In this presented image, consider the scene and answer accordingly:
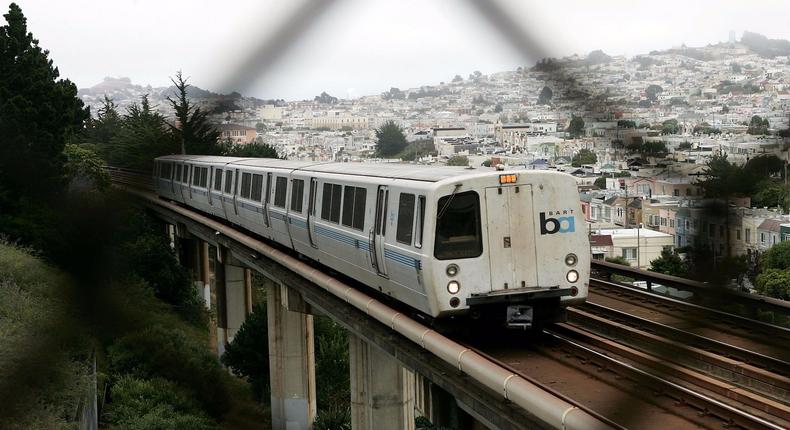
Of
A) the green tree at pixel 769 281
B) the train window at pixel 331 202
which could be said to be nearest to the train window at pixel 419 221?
the train window at pixel 331 202

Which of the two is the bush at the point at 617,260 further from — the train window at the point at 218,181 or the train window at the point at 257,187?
the train window at the point at 218,181

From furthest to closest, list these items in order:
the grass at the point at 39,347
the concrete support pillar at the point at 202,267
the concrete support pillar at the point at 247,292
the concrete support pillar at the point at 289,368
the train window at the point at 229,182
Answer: the concrete support pillar at the point at 247,292 → the concrete support pillar at the point at 202,267 → the concrete support pillar at the point at 289,368 → the train window at the point at 229,182 → the grass at the point at 39,347

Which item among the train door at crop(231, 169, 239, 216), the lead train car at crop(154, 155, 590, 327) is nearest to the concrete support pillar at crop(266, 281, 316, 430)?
the train door at crop(231, 169, 239, 216)

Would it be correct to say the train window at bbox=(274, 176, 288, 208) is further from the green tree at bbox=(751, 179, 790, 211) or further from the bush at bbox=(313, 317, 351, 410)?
the bush at bbox=(313, 317, 351, 410)

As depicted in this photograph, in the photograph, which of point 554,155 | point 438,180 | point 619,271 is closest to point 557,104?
point 554,155

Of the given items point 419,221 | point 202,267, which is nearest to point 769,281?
point 419,221

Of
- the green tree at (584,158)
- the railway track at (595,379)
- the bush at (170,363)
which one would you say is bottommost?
the railway track at (595,379)

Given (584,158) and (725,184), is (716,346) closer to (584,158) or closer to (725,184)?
(584,158)
